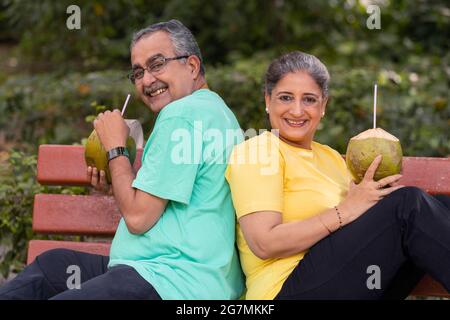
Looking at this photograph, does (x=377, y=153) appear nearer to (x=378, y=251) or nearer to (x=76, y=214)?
(x=378, y=251)

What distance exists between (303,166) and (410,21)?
5.11 m

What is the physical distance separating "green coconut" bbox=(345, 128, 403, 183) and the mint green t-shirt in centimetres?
47

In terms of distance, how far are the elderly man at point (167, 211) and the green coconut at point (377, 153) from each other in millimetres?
469

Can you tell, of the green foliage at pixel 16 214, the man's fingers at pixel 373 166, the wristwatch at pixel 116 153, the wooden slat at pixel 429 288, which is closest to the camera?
the man's fingers at pixel 373 166

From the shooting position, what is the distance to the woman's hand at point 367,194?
9.33 ft

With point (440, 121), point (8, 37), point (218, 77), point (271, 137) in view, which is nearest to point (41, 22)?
point (218, 77)

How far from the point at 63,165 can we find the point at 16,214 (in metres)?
0.70

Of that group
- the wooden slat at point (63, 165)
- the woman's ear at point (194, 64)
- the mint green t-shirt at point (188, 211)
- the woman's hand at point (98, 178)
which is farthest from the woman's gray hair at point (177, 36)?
the wooden slat at point (63, 165)

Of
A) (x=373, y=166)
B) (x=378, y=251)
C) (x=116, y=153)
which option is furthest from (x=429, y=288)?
(x=116, y=153)

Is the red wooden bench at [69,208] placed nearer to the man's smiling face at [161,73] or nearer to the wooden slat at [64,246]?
the wooden slat at [64,246]

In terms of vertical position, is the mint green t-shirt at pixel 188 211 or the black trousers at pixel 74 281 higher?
the mint green t-shirt at pixel 188 211

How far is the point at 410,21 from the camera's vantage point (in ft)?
25.5

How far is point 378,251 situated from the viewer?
9.18 feet
